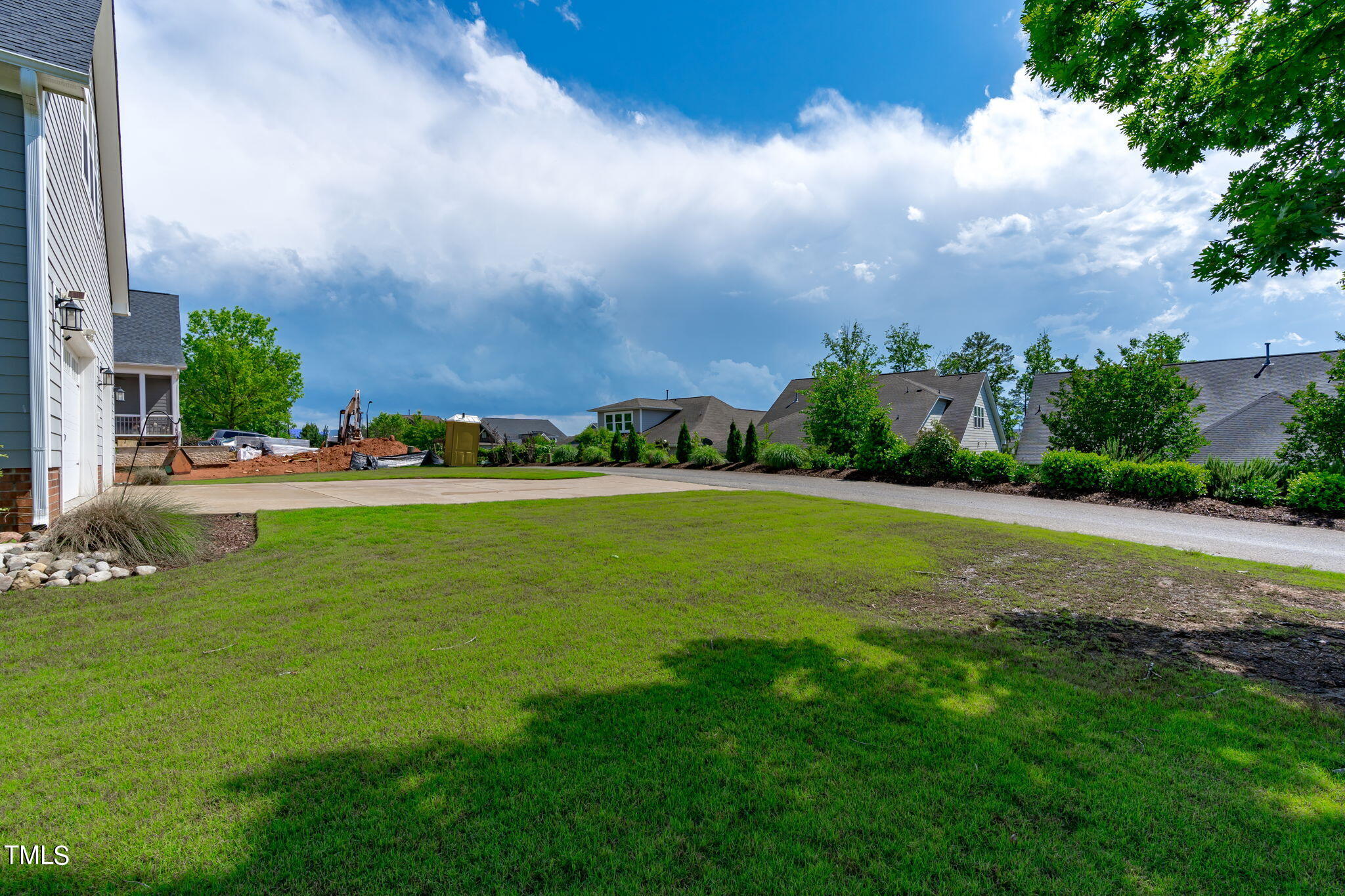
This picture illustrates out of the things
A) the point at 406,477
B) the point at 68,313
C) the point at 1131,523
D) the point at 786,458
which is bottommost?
the point at 1131,523

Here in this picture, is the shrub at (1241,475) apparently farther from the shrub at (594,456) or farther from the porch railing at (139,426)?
the porch railing at (139,426)

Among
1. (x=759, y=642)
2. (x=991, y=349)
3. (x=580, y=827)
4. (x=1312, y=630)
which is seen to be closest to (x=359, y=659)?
(x=580, y=827)

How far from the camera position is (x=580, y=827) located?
2.02 meters

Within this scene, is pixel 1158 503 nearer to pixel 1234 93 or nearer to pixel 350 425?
pixel 1234 93

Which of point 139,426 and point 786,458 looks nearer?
point 139,426

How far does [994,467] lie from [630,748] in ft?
51.7

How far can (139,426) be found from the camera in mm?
21938

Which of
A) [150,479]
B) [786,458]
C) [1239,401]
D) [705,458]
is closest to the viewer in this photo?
[150,479]

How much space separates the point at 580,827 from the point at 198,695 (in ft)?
7.63

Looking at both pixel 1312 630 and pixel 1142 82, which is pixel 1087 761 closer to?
pixel 1312 630

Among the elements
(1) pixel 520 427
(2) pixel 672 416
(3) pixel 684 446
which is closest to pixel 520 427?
(1) pixel 520 427

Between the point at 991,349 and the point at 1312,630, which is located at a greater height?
the point at 991,349

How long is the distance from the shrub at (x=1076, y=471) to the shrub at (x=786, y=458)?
9.32 m

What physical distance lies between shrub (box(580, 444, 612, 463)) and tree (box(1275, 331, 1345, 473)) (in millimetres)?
25739
